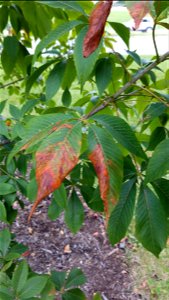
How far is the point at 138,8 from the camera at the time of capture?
1.34 ft

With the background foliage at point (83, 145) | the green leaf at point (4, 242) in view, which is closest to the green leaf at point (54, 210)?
the background foliage at point (83, 145)

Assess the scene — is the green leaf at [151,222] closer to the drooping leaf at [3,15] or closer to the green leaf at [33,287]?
the green leaf at [33,287]

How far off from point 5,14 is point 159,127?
1.64ft

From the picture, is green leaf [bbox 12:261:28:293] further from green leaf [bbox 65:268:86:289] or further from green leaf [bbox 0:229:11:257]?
green leaf [bbox 65:268:86:289]

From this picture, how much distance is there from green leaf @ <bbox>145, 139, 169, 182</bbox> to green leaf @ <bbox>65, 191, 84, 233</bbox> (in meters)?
0.45

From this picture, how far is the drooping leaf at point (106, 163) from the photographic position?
545mm

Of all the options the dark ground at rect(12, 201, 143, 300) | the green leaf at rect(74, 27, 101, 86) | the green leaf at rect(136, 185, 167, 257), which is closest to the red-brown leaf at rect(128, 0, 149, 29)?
the green leaf at rect(74, 27, 101, 86)

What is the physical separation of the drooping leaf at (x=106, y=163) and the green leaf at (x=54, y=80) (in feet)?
1.13

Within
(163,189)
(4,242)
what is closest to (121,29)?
(163,189)

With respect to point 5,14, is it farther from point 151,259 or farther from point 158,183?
point 151,259

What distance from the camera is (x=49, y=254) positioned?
8.23ft

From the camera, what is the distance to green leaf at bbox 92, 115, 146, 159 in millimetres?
690

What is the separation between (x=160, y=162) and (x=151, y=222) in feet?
0.52

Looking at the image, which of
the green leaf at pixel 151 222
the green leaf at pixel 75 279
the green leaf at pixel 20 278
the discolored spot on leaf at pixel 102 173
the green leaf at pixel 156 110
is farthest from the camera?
the green leaf at pixel 75 279
